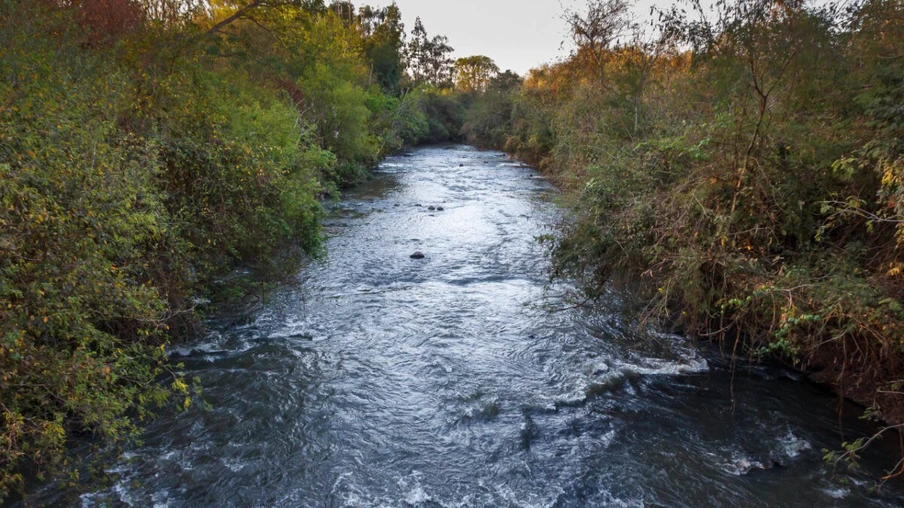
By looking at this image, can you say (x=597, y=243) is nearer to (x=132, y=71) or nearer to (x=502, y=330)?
(x=502, y=330)

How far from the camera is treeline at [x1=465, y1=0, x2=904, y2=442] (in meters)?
5.16

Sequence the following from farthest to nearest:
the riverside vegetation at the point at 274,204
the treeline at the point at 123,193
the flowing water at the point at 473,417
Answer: the flowing water at the point at 473,417, the riverside vegetation at the point at 274,204, the treeline at the point at 123,193

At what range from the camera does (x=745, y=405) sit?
643 cm

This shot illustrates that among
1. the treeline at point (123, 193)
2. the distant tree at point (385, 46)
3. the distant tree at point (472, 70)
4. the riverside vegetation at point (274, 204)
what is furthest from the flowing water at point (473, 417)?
the distant tree at point (472, 70)

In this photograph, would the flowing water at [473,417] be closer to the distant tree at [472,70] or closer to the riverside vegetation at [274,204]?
the riverside vegetation at [274,204]

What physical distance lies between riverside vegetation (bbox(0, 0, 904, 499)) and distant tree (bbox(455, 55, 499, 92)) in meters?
61.8

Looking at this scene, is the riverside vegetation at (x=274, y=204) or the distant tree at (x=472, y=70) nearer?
the riverside vegetation at (x=274, y=204)

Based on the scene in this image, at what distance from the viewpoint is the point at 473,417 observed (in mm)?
6258

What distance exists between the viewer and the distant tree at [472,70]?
229ft

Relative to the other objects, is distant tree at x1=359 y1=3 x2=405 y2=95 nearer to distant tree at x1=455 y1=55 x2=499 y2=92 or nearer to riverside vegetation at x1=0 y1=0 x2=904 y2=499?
distant tree at x1=455 y1=55 x2=499 y2=92

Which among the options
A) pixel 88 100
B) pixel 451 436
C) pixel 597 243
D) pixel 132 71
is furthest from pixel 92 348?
pixel 597 243

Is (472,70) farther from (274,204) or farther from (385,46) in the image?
(274,204)

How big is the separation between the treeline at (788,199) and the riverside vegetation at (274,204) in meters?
0.03

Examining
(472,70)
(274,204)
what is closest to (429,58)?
(472,70)
